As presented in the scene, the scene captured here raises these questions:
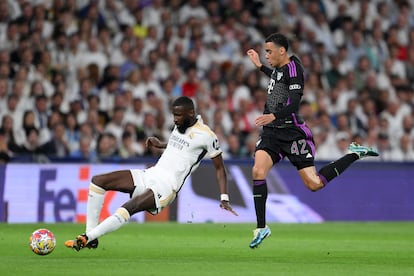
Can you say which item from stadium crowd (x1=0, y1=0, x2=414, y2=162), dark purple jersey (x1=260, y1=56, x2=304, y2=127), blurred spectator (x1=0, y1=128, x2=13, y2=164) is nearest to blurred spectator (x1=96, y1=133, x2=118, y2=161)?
stadium crowd (x1=0, y1=0, x2=414, y2=162)

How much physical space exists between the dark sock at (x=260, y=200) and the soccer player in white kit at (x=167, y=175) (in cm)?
58

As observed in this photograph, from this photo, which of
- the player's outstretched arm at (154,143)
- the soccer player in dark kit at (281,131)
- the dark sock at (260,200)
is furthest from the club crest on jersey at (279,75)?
the player's outstretched arm at (154,143)

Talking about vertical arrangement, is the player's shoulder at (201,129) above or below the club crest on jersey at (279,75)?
below

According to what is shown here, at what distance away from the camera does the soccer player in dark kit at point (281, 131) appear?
511 inches

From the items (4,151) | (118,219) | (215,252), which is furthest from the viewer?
(4,151)

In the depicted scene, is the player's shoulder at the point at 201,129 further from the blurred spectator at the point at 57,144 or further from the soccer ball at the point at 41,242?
the blurred spectator at the point at 57,144

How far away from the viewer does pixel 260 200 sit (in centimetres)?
1302

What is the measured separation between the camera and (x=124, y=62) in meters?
23.3

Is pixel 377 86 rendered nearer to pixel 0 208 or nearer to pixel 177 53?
pixel 177 53

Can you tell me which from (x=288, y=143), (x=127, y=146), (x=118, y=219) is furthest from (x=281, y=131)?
(x=127, y=146)

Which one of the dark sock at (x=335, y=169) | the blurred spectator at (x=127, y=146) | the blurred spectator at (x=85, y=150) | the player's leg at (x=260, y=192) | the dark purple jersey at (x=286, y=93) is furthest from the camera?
the blurred spectator at (x=127, y=146)

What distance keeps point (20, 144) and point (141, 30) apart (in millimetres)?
5092

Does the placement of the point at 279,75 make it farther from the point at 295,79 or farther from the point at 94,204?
the point at 94,204

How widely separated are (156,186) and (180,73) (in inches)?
448
